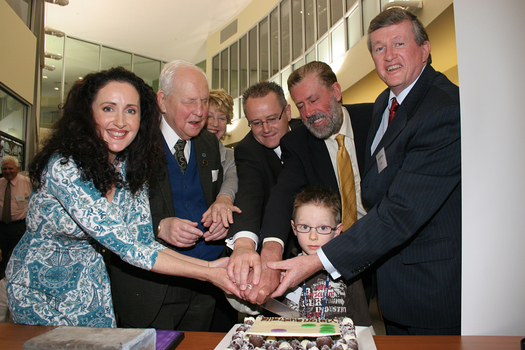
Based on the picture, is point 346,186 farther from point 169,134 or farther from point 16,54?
point 16,54

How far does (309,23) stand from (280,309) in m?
9.11

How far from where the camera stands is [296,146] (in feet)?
7.45

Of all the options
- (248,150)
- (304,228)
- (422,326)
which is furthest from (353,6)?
(422,326)

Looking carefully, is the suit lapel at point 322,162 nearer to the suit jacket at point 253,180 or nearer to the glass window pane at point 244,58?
the suit jacket at point 253,180

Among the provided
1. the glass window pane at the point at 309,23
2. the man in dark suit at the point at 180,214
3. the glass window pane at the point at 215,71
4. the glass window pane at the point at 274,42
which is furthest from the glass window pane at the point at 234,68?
the man in dark suit at the point at 180,214

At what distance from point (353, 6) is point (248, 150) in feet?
20.5

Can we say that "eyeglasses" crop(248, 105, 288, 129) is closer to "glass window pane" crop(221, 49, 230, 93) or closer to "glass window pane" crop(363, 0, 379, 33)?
"glass window pane" crop(363, 0, 379, 33)

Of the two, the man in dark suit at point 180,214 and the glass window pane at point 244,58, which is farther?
the glass window pane at point 244,58

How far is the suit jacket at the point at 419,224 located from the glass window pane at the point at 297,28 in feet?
29.1

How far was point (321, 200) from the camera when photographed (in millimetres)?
1883

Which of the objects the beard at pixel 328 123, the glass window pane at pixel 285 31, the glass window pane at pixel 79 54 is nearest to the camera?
the beard at pixel 328 123

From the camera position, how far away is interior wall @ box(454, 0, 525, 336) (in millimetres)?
1125

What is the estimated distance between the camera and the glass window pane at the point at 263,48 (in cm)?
1128

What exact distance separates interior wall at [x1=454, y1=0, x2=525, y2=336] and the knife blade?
65cm
